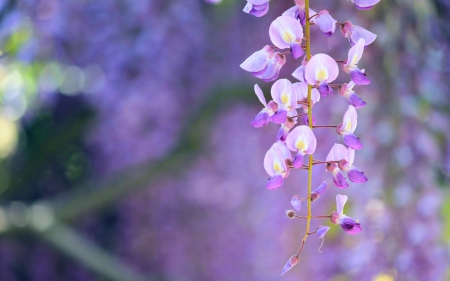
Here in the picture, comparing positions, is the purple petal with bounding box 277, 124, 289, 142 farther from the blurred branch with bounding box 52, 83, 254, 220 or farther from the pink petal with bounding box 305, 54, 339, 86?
the blurred branch with bounding box 52, 83, 254, 220

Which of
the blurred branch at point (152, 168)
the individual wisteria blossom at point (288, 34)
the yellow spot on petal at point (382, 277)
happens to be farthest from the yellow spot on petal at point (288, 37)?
the blurred branch at point (152, 168)

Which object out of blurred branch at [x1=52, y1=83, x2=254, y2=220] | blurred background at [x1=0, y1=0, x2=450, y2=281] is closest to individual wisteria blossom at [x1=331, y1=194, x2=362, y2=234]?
blurred background at [x1=0, y1=0, x2=450, y2=281]

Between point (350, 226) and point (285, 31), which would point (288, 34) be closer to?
point (285, 31)

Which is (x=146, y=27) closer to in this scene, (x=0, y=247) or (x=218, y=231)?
(x=218, y=231)

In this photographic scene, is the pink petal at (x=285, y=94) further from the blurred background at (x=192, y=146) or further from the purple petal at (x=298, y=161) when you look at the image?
the blurred background at (x=192, y=146)

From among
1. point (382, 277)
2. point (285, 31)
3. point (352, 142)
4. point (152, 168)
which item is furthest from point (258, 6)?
point (152, 168)

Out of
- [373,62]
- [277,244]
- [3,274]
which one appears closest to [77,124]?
[3,274]
